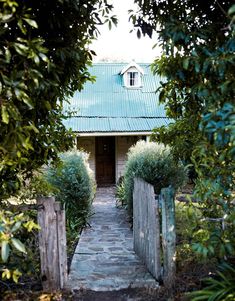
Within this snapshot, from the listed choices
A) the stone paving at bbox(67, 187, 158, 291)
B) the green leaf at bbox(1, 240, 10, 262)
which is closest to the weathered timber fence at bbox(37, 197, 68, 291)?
the stone paving at bbox(67, 187, 158, 291)

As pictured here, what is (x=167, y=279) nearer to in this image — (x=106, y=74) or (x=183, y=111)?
(x=183, y=111)

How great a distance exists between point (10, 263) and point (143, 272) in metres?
2.04

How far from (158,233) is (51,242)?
55.8 inches

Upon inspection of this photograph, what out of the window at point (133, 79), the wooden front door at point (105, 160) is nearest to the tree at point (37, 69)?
the wooden front door at point (105, 160)

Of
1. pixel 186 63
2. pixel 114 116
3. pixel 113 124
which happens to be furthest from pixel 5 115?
pixel 114 116

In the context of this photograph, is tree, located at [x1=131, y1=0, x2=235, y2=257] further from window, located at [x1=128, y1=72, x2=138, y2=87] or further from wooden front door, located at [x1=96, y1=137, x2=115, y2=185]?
window, located at [x1=128, y1=72, x2=138, y2=87]

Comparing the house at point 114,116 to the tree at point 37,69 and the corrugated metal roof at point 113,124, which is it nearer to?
the corrugated metal roof at point 113,124

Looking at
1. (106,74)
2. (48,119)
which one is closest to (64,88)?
(48,119)

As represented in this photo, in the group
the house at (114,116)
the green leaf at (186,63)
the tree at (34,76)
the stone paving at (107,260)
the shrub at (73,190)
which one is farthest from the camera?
the house at (114,116)

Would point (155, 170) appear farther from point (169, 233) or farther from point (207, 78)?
point (207, 78)

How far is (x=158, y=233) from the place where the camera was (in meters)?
4.71

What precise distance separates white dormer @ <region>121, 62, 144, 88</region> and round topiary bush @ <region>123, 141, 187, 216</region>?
383 inches

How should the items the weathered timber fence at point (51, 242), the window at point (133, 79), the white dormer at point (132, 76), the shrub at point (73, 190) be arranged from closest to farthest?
the weathered timber fence at point (51, 242)
the shrub at point (73, 190)
the white dormer at point (132, 76)
the window at point (133, 79)

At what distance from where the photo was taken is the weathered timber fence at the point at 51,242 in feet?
14.0
